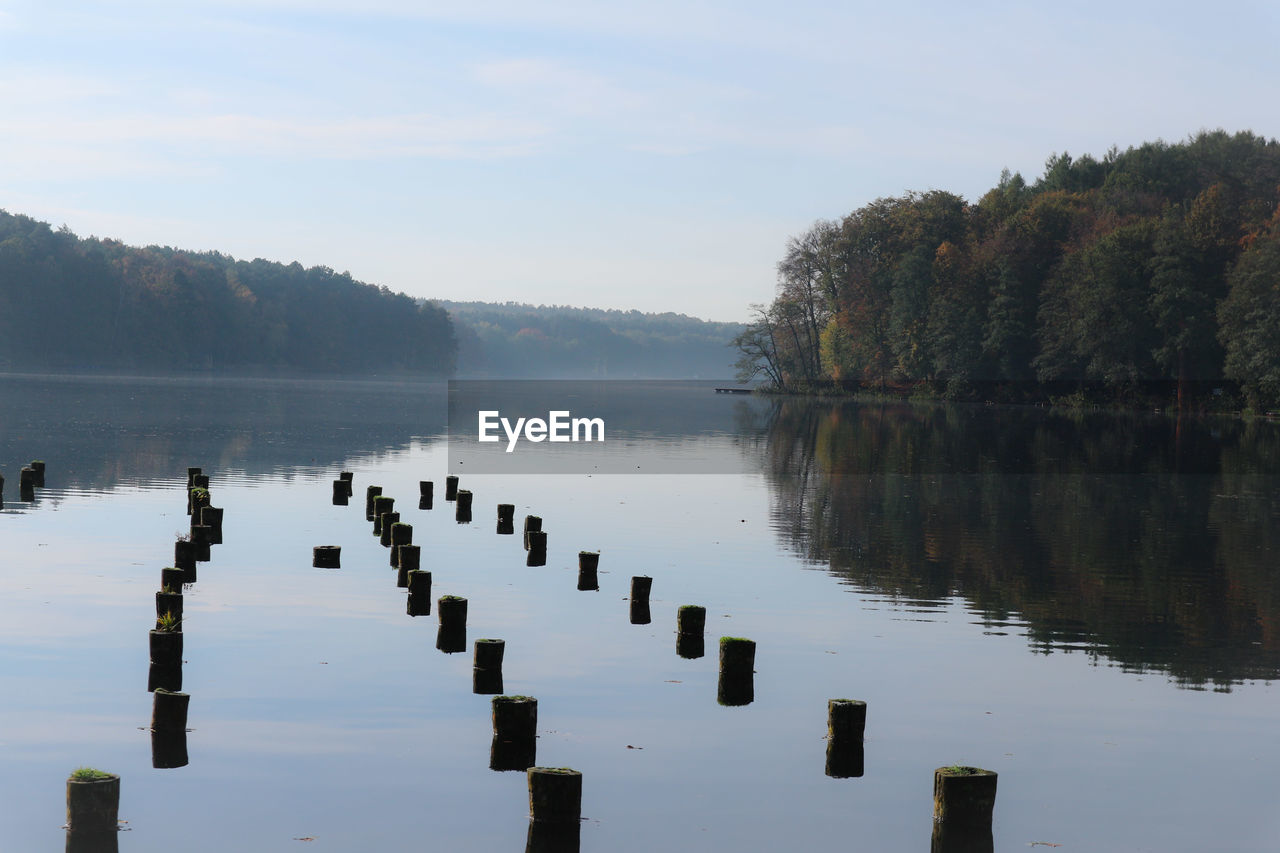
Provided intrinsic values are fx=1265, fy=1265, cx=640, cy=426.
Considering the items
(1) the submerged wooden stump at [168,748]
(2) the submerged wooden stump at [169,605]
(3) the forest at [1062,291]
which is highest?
(3) the forest at [1062,291]

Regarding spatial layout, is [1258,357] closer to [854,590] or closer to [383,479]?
[383,479]

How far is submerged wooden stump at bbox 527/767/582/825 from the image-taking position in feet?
31.1

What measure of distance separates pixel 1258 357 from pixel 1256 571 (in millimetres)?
63287

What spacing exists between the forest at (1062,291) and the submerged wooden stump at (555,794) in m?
79.5

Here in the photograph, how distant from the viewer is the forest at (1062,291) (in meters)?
88.1

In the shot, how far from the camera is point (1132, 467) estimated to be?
44.6 meters

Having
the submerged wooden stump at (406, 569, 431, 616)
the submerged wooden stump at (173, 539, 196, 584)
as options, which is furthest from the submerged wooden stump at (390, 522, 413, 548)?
the submerged wooden stump at (406, 569, 431, 616)

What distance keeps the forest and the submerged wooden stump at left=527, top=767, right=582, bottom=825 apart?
7948 cm

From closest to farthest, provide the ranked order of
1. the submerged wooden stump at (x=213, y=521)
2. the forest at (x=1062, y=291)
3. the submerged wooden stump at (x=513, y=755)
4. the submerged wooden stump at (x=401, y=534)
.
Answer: the submerged wooden stump at (x=513, y=755)
the submerged wooden stump at (x=401, y=534)
the submerged wooden stump at (x=213, y=521)
the forest at (x=1062, y=291)

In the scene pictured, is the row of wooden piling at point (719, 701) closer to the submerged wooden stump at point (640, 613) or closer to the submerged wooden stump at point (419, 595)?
the submerged wooden stump at point (640, 613)

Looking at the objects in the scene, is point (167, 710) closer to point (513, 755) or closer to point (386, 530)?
point (513, 755)

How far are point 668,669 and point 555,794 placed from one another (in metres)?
5.19

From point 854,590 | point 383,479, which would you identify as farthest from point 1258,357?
point 854,590

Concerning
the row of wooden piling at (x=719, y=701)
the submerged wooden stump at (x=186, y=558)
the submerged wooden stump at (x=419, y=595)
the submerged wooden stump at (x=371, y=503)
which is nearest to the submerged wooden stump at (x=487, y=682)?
the row of wooden piling at (x=719, y=701)
